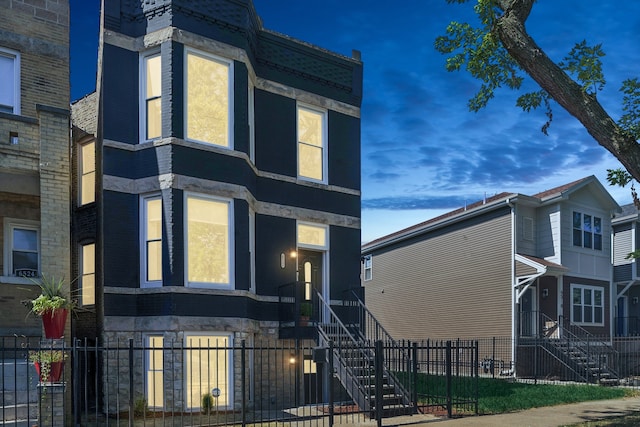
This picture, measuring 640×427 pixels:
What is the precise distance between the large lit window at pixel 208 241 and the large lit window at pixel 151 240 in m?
0.67

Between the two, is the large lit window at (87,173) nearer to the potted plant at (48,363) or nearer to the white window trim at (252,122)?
the white window trim at (252,122)

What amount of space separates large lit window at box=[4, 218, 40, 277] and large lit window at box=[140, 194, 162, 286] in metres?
2.54

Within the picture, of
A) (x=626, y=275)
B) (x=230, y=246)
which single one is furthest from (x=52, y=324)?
(x=626, y=275)

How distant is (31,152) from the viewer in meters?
12.2

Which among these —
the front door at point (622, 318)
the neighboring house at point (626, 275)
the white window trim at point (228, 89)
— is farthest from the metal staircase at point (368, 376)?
the front door at point (622, 318)

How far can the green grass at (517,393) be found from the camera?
47.7ft

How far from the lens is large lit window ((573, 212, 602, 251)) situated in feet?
83.7

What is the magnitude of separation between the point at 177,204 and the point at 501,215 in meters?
15.3

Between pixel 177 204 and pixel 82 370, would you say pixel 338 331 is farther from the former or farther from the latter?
pixel 82 370

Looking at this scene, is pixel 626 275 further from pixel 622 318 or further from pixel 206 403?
pixel 206 403

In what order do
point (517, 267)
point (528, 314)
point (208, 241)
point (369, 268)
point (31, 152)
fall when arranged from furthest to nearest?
point (369, 268) < point (528, 314) < point (517, 267) < point (208, 241) < point (31, 152)

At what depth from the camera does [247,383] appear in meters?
14.2

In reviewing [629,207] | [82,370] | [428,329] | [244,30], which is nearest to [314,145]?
[244,30]

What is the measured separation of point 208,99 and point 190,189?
7.75 ft
